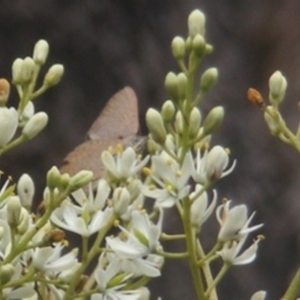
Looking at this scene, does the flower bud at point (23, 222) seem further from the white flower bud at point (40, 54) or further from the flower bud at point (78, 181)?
the white flower bud at point (40, 54)

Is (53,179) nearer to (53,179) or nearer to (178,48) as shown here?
(53,179)

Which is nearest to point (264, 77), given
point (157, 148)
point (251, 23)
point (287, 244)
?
point (251, 23)

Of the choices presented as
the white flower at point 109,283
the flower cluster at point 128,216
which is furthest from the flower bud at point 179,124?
the white flower at point 109,283

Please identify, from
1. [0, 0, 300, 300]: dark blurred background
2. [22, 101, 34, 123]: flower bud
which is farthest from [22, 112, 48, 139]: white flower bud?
[0, 0, 300, 300]: dark blurred background

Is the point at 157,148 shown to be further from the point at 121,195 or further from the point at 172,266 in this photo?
the point at 172,266

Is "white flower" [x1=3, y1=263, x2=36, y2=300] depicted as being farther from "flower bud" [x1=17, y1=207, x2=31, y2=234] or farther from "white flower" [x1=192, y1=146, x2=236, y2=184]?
"white flower" [x1=192, y1=146, x2=236, y2=184]

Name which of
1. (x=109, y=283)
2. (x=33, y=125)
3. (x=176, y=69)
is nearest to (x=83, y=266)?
(x=109, y=283)
